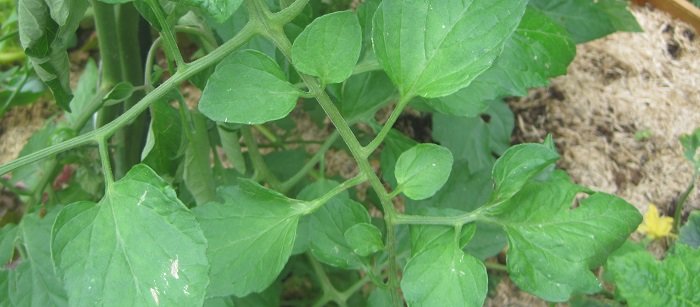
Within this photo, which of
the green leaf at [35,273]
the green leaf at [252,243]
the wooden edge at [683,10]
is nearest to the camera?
the green leaf at [252,243]

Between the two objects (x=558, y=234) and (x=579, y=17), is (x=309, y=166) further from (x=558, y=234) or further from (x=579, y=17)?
(x=579, y=17)

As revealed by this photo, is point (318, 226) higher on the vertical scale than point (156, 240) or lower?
lower

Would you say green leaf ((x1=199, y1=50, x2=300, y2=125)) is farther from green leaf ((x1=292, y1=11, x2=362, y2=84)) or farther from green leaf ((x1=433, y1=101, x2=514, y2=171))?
green leaf ((x1=433, y1=101, x2=514, y2=171))

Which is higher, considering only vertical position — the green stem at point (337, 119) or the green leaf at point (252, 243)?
the green stem at point (337, 119)

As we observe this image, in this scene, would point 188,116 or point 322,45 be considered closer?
point 322,45

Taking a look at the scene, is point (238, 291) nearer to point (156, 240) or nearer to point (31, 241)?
point (156, 240)

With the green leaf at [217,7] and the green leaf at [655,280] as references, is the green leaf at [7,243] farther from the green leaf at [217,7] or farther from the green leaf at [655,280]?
the green leaf at [655,280]

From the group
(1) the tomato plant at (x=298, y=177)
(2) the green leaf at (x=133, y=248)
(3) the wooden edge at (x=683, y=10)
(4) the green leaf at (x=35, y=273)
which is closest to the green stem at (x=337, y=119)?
(1) the tomato plant at (x=298, y=177)

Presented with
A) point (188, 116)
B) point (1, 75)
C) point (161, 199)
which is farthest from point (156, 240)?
point (1, 75)
